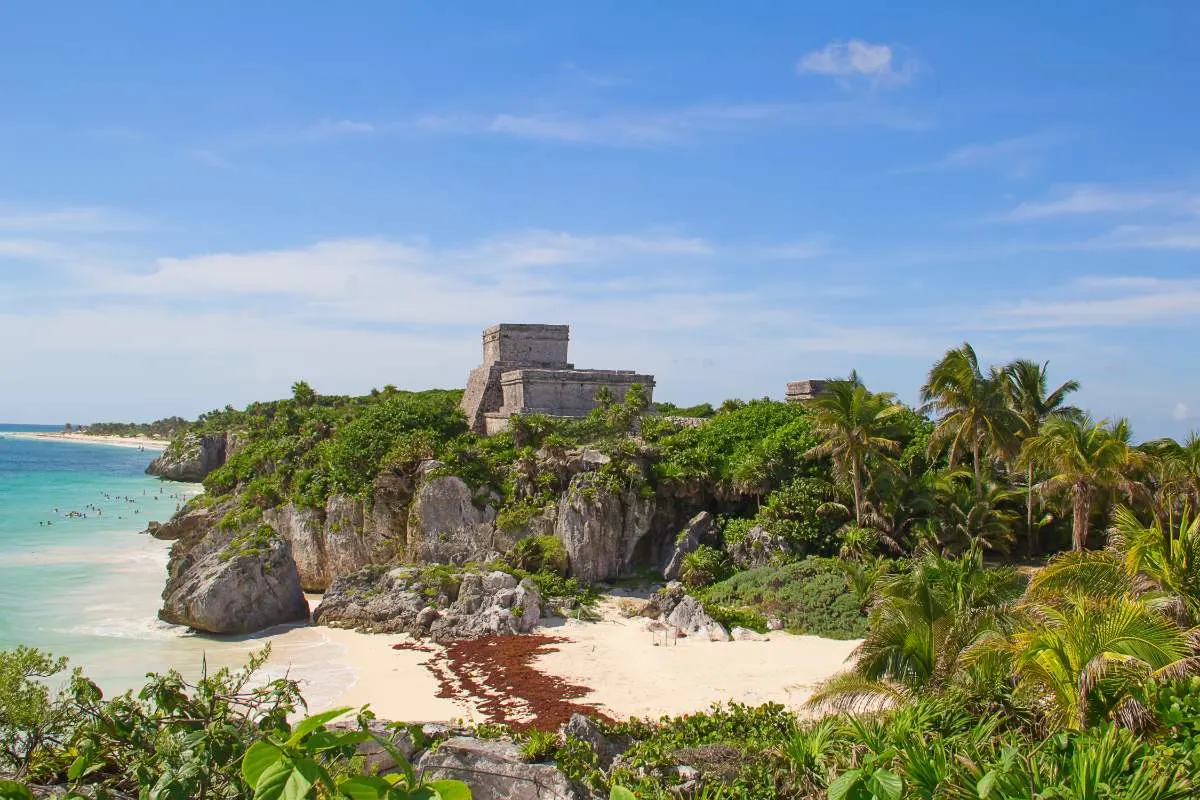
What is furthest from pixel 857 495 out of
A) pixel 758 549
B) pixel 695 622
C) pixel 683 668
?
pixel 683 668

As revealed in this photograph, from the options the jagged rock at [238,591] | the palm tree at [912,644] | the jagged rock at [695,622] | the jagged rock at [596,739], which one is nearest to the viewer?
the palm tree at [912,644]

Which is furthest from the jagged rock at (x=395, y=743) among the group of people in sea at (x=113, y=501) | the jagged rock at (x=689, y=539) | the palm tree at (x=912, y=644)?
the group of people in sea at (x=113, y=501)

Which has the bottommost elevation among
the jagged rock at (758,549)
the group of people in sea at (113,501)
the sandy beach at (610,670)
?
the group of people in sea at (113,501)

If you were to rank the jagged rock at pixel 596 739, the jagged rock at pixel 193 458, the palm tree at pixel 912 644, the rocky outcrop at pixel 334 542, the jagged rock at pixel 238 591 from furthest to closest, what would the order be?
the jagged rock at pixel 193 458 → the rocky outcrop at pixel 334 542 → the jagged rock at pixel 238 591 → the jagged rock at pixel 596 739 → the palm tree at pixel 912 644

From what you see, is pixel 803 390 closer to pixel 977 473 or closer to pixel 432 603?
pixel 977 473

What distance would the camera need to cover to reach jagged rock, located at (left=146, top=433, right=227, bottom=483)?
2638 inches

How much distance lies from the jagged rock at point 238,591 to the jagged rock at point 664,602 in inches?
336

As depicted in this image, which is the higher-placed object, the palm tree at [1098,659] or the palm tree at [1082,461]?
the palm tree at [1082,461]

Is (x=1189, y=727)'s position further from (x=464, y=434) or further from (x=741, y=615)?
(x=464, y=434)

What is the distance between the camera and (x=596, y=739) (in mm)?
9828

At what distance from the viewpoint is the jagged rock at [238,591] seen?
791 inches

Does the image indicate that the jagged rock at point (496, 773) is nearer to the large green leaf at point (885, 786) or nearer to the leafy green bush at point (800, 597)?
the large green leaf at point (885, 786)

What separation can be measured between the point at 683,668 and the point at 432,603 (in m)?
6.89

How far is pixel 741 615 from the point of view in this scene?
61.1ft
